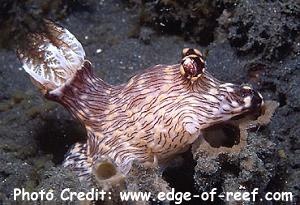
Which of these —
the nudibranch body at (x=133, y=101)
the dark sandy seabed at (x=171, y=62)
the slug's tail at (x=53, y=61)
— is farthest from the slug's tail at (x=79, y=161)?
the slug's tail at (x=53, y=61)

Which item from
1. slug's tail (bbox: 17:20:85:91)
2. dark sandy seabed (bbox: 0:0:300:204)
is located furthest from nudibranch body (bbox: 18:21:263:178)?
dark sandy seabed (bbox: 0:0:300:204)

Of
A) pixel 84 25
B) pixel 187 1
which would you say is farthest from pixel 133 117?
pixel 84 25

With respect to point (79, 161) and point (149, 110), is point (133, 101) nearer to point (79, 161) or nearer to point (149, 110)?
point (149, 110)

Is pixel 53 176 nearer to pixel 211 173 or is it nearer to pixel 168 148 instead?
pixel 168 148

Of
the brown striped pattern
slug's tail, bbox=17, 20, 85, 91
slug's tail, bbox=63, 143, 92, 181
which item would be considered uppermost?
slug's tail, bbox=17, 20, 85, 91

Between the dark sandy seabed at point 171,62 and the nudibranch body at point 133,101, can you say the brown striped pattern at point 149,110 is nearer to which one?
the nudibranch body at point 133,101

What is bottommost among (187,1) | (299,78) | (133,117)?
(133,117)

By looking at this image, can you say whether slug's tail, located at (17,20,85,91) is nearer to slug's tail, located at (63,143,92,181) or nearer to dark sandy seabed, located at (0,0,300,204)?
dark sandy seabed, located at (0,0,300,204)
